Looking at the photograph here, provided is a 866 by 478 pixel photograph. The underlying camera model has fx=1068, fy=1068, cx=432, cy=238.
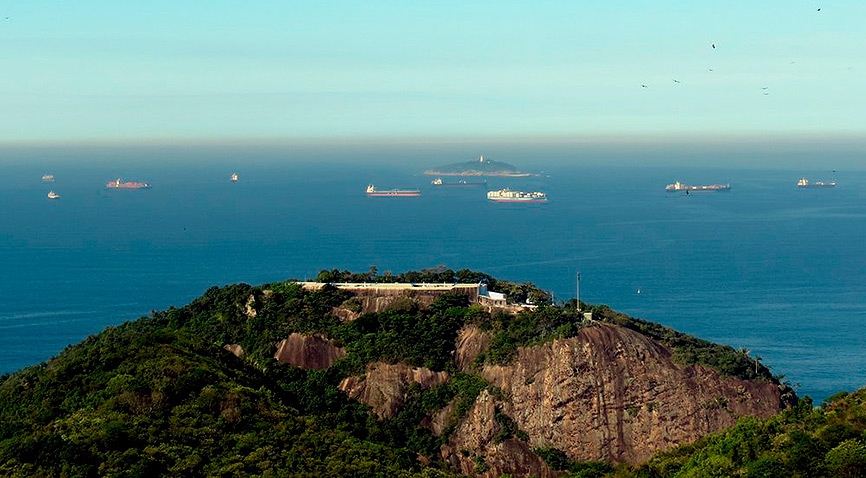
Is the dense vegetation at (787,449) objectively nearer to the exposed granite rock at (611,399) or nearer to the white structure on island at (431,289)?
the exposed granite rock at (611,399)

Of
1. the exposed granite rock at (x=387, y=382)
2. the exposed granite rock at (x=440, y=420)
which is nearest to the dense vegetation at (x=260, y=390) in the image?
the exposed granite rock at (x=440, y=420)

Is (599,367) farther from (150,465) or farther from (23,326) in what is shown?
(23,326)

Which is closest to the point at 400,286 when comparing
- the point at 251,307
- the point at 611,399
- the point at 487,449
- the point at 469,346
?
the point at 469,346

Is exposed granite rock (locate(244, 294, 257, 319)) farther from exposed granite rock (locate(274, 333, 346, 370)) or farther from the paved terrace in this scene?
exposed granite rock (locate(274, 333, 346, 370))

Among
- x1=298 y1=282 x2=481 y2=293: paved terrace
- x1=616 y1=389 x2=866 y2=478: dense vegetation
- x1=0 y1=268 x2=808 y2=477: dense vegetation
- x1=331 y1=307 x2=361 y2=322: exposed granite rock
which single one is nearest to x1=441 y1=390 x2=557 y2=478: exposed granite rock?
x1=0 y1=268 x2=808 y2=477: dense vegetation

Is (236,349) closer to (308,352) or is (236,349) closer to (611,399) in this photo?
(308,352)

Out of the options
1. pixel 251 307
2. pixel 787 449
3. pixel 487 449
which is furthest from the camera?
pixel 251 307

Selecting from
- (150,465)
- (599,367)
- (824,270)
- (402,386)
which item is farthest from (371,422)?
(824,270)
